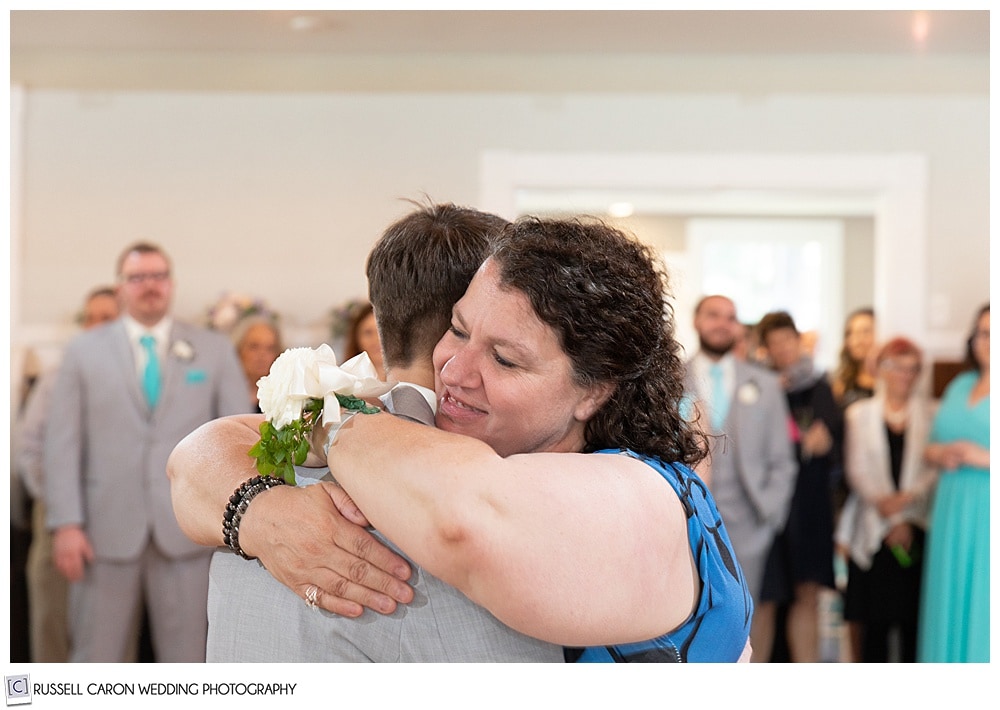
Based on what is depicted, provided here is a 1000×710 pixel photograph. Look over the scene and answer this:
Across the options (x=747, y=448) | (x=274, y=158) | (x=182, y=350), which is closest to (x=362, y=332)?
(x=182, y=350)

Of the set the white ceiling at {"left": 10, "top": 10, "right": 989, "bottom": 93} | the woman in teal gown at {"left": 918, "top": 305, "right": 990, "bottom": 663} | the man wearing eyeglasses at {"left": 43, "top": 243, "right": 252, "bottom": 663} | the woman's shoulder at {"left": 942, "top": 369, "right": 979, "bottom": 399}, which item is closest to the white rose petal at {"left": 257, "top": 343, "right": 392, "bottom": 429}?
the man wearing eyeglasses at {"left": 43, "top": 243, "right": 252, "bottom": 663}

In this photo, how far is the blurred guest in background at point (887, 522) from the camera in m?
3.39

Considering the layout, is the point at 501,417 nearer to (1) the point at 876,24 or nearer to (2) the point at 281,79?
(1) the point at 876,24

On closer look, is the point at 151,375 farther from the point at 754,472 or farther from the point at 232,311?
the point at 754,472

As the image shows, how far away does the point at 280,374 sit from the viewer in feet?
3.39

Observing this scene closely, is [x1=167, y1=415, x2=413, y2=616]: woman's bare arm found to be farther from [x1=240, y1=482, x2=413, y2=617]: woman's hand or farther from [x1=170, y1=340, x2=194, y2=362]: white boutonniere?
[x1=170, y1=340, x2=194, y2=362]: white boutonniere

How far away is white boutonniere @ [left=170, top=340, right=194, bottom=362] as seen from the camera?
3.06 metres

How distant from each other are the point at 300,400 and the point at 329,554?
0.15 metres

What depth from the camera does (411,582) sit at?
101 cm

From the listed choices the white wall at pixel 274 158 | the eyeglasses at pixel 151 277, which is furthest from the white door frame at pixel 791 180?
the eyeglasses at pixel 151 277

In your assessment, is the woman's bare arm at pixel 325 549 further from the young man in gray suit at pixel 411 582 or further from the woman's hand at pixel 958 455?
the woman's hand at pixel 958 455
